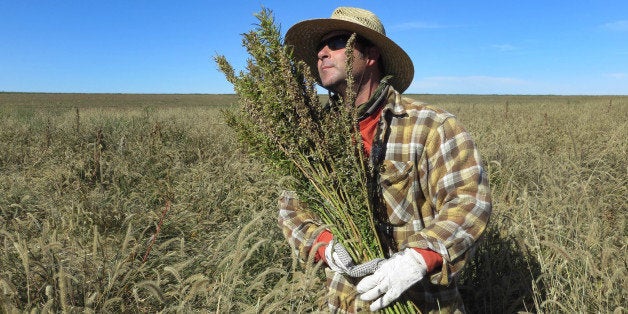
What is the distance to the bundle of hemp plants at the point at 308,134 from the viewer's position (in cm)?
167

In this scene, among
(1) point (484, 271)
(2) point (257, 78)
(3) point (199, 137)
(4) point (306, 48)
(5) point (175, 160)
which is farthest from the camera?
(3) point (199, 137)

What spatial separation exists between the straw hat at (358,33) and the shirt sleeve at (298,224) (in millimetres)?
845

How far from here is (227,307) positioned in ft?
6.03

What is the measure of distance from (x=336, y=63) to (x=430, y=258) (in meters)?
1.01

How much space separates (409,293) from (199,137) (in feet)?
24.7

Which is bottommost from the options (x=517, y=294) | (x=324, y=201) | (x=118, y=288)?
(x=517, y=294)

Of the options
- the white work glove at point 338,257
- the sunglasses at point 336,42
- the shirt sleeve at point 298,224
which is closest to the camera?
the white work glove at point 338,257

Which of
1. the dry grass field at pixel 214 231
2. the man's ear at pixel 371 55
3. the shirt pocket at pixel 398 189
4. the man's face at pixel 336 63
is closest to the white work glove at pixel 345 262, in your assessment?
the dry grass field at pixel 214 231

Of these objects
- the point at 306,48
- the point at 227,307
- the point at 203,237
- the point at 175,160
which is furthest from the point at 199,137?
the point at 227,307

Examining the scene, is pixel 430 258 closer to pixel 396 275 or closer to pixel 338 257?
pixel 396 275

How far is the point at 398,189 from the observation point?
196 cm

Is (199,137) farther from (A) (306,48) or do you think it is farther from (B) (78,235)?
(A) (306,48)

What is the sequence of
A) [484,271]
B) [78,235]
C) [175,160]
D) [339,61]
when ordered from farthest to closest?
[175,160]
[78,235]
[484,271]
[339,61]

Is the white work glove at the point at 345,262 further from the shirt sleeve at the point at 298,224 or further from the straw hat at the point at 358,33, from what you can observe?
the straw hat at the point at 358,33
